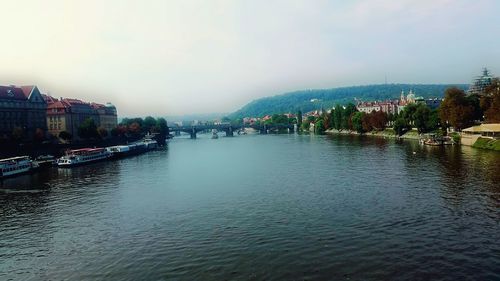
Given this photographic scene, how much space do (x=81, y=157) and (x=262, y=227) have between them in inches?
2648

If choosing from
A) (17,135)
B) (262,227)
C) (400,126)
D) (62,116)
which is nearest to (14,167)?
(17,135)

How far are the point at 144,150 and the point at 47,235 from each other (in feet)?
323

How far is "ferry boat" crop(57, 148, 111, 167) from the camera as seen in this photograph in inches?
3403

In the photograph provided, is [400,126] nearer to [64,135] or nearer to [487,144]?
[487,144]

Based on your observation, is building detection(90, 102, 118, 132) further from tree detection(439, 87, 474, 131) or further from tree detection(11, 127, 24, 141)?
tree detection(439, 87, 474, 131)

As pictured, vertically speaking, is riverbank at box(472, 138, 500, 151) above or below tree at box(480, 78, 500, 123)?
below

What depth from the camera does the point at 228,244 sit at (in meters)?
30.6

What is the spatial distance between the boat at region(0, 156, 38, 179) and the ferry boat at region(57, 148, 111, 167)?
21.2 ft

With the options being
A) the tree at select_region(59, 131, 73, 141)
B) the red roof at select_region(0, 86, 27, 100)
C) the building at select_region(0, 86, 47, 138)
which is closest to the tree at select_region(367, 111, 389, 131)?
the tree at select_region(59, 131, 73, 141)

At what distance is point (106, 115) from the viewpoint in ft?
553

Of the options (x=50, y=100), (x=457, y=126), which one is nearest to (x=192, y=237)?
(x=457, y=126)

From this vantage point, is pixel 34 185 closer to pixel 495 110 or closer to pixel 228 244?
pixel 228 244

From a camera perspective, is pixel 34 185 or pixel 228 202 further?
pixel 34 185

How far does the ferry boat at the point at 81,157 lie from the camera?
284 feet
